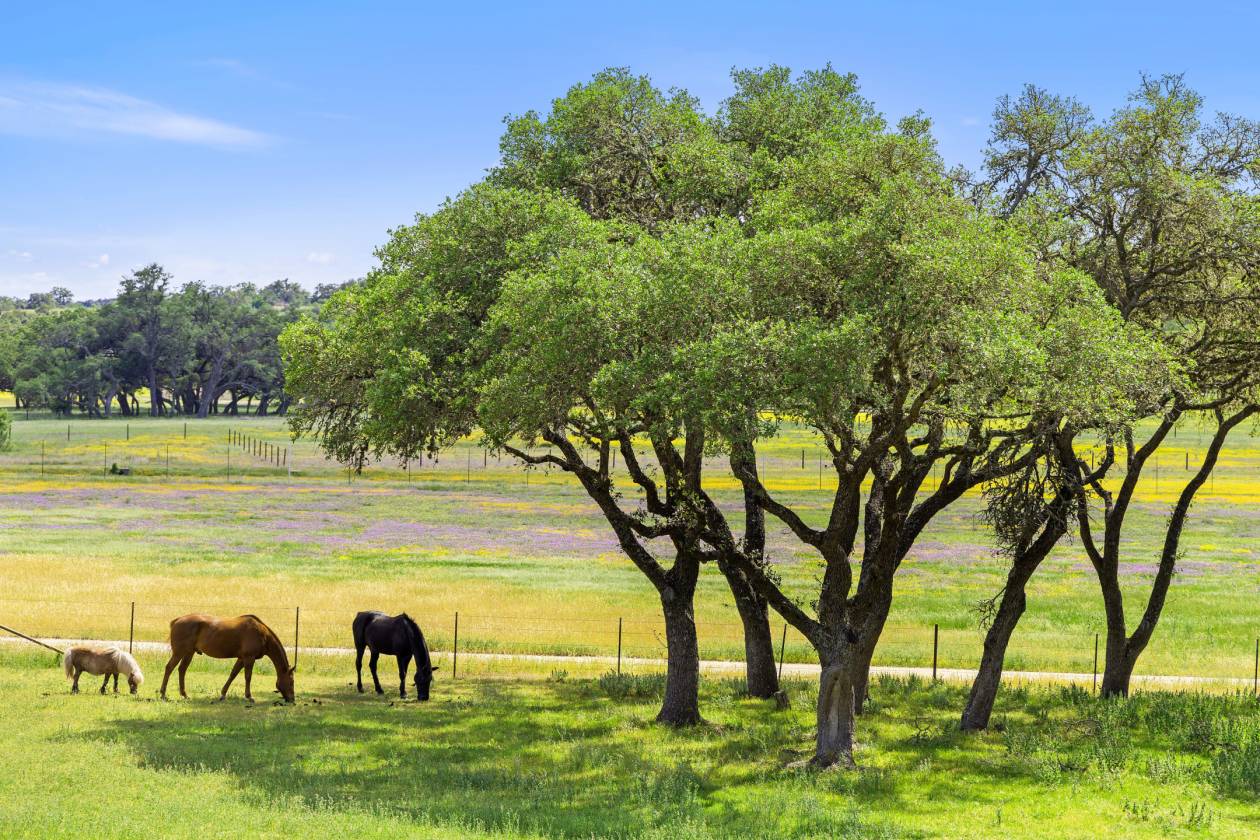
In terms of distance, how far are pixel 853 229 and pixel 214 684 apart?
20.2 meters

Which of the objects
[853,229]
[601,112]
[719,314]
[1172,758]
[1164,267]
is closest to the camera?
[853,229]

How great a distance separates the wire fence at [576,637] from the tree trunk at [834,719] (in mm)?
11967

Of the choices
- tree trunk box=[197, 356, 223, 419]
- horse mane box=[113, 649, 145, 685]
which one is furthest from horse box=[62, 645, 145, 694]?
tree trunk box=[197, 356, 223, 419]

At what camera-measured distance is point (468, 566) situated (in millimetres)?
57875

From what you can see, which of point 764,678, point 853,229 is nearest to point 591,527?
point 764,678

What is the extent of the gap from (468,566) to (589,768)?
37662mm

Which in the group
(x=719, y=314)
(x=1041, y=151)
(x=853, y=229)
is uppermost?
(x=1041, y=151)

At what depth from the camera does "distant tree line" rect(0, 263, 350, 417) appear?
178 metres

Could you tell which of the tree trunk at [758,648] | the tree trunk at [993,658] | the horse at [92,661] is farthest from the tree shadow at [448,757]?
the tree trunk at [993,658]

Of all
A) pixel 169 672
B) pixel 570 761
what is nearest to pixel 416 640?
pixel 169 672

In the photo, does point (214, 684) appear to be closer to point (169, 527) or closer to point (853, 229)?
point (853, 229)

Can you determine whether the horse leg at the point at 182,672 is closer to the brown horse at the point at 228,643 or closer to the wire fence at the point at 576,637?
the brown horse at the point at 228,643

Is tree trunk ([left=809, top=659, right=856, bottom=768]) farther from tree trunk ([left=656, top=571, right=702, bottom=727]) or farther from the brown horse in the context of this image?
the brown horse

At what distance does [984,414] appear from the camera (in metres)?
20.3
